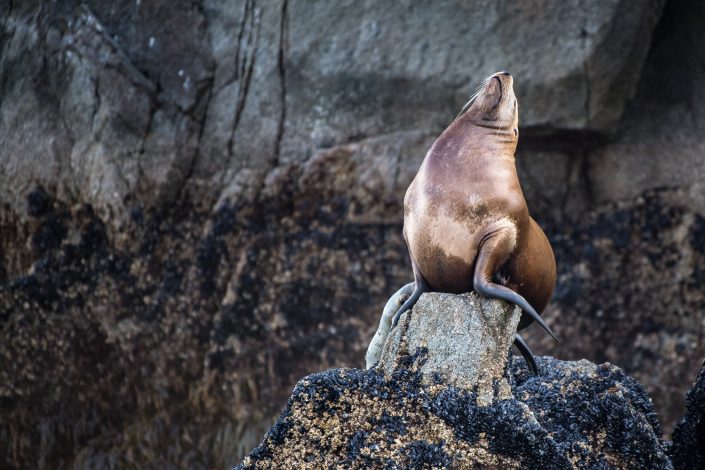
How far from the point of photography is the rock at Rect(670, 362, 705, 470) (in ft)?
10.5

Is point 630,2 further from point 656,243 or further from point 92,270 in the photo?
point 92,270

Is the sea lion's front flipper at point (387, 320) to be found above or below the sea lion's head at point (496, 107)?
below

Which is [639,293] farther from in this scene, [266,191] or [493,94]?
[493,94]

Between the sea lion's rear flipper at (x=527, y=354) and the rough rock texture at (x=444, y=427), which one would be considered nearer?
the rough rock texture at (x=444, y=427)

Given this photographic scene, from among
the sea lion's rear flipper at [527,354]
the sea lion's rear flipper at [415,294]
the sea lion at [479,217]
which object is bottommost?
the sea lion's rear flipper at [527,354]

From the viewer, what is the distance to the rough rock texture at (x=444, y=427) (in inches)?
103

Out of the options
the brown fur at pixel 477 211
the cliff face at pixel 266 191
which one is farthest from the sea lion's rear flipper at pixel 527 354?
the cliff face at pixel 266 191

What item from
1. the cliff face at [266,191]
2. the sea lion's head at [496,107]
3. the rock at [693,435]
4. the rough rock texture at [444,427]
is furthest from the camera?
the cliff face at [266,191]

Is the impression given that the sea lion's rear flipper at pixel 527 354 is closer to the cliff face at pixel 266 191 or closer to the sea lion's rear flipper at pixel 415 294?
the sea lion's rear flipper at pixel 415 294

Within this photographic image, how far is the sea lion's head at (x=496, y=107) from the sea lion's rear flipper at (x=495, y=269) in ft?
1.23

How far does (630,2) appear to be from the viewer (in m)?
5.50

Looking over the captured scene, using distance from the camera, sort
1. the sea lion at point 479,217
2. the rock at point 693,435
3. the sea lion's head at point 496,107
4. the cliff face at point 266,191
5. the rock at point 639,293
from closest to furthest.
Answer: the sea lion at point 479,217 → the sea lion's head at point 496,107 → the rock at point 693,435 → the cliff face at point 266,191 → the rock at point 639,293

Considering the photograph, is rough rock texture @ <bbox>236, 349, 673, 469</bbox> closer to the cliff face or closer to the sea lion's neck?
the sea lion's neck

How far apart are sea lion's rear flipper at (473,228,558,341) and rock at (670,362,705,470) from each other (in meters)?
0.67
